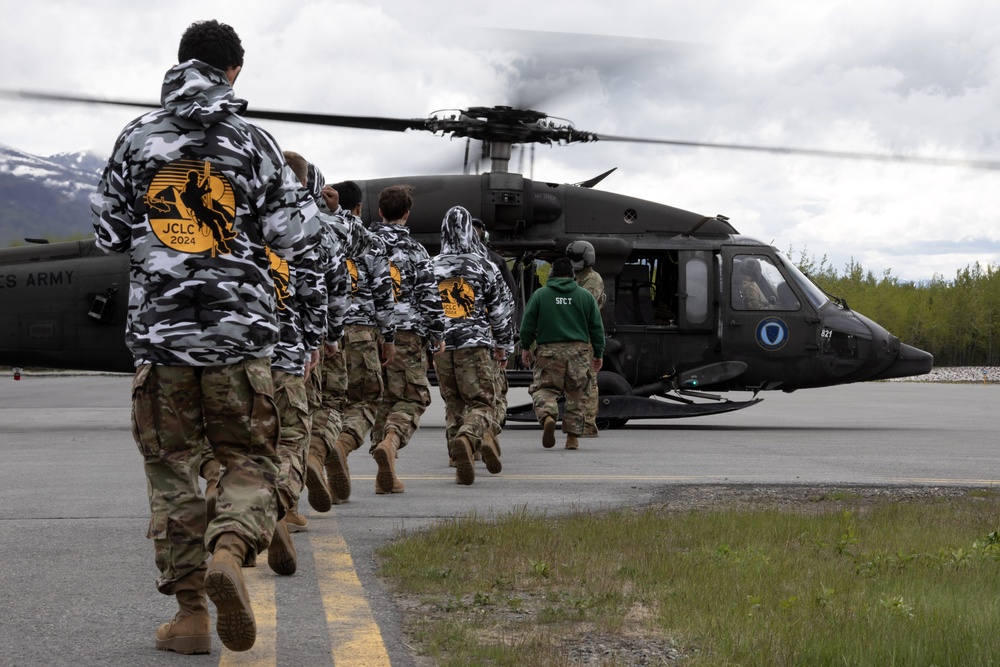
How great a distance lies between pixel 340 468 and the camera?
7730 millimetres

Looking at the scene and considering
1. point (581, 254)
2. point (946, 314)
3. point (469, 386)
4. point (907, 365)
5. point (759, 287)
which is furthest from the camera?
point (946, 314)

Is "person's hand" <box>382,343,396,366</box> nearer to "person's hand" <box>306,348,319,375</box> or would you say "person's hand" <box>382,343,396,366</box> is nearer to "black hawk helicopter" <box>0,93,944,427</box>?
"person's hand" <box>306,348,319,375</box>

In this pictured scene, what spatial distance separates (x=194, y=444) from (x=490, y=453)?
5.32 m

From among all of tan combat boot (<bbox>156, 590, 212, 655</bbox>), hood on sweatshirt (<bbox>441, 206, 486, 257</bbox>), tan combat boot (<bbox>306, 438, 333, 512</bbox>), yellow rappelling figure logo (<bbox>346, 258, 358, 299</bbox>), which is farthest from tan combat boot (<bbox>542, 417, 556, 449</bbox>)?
tan combat boot (<bbox>156, 590, 212, 655</bbox>)

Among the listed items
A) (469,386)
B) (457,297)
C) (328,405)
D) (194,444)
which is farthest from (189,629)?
(457,297)

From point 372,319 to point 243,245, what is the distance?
4220mm

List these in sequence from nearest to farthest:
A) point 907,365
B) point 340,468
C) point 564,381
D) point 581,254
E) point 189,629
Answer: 1. point 189,629
2. point 340,468
3. point 564,381
4. point 581,254
5. point 907,365

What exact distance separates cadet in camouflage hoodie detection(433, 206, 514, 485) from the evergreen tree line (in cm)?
8412

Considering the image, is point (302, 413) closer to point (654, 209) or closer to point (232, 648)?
point (232, 648)

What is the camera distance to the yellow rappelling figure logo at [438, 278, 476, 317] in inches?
374

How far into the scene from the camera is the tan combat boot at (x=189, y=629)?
4.18 metres

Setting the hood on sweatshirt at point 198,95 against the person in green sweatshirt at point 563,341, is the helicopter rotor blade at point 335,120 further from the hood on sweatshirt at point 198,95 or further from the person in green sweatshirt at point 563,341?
the hood on sweatshirt at point 198,95

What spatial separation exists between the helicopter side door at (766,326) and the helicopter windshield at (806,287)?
104 mm

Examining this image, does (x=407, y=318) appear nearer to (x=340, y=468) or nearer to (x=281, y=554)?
(x=340, y=468)
